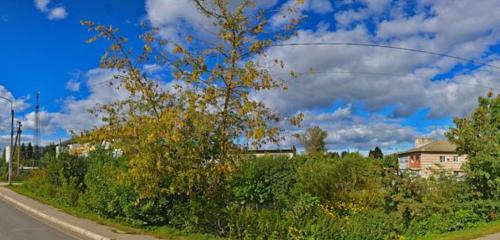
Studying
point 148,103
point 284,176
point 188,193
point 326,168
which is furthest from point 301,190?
point 148,103

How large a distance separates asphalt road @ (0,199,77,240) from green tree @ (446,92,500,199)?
11977 mm

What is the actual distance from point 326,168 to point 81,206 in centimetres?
1085

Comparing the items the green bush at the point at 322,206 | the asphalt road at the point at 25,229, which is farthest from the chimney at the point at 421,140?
the asphalt road at the point at 25,229

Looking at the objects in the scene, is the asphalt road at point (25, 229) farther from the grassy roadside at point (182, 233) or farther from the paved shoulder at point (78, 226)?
the grassy roadside at point (182, 233)

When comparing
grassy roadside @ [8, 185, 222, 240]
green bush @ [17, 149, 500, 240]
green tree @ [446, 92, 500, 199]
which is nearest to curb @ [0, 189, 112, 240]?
grassy roadside @ [8, 185, 222, 240]

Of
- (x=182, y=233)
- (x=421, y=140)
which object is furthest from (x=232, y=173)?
(x=421, y=140)

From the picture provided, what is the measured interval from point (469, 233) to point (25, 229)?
43.8 ft

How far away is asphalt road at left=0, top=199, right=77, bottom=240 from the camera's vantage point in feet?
49.8

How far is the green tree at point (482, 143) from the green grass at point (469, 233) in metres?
1.62

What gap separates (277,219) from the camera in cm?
1316

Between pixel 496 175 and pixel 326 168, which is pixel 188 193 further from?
pixel 496 175

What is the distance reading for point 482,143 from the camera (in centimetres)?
1592

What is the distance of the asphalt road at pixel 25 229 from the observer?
597 inches

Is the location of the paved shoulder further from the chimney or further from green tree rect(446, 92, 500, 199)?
the chimney
